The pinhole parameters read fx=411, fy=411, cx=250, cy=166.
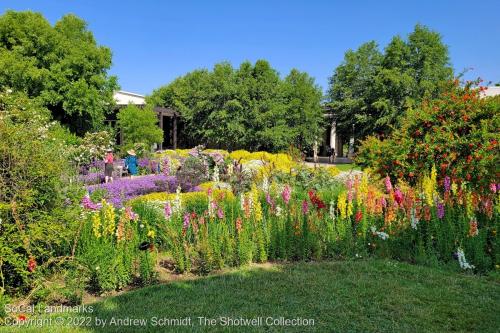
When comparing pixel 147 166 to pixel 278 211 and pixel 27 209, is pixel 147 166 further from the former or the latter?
pixel 27 209

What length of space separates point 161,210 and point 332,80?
32073mm

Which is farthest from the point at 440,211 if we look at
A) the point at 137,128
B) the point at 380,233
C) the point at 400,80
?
the point at 400,80

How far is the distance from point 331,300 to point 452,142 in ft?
17.6

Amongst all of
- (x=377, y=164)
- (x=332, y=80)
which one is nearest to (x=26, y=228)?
(x=377, y=164)

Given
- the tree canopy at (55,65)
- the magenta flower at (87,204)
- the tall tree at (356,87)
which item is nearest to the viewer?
the magenta flower at (87,204)

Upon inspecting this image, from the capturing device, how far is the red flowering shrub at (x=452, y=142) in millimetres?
7492

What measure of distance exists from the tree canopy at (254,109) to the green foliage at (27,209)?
22.4 meters

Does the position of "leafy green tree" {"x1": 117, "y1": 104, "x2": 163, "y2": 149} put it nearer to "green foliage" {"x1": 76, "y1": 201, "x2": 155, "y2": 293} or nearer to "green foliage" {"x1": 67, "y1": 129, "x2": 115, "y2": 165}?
"green foliage" {"x1": 67, "y1": 129, "x2": 115, "y2": 165}

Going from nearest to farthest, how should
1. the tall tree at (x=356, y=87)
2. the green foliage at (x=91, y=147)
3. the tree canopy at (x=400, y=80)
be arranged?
the green foliage at (x=91, y=147) < the tree canopy at (x=400, y=80) < the tall tree at (x=356, y=87)

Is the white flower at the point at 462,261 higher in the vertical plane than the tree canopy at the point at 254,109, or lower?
lower

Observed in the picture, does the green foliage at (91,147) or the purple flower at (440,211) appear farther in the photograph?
the green foliage at (91,147)

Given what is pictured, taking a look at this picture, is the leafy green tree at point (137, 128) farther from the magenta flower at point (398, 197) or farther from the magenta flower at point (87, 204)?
the magenta flower at point (398, 197)

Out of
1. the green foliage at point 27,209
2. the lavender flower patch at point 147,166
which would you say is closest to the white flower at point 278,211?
the green foliage at point 27,209

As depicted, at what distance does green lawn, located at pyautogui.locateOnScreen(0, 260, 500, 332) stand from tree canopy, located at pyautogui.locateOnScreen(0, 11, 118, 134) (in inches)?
762
